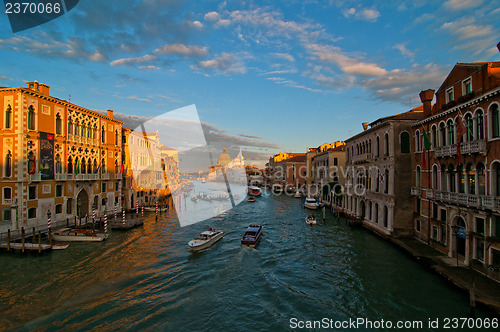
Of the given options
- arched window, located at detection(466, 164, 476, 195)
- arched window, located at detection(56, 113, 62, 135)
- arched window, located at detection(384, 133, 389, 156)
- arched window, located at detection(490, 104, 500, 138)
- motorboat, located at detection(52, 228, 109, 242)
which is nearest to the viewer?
arched window, located at detection(490, 104, 500, 138)

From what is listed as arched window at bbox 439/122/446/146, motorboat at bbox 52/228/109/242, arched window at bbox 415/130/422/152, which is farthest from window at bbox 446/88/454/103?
motorboat at bbox 52/228/109/242

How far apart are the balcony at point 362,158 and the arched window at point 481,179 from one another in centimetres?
1333

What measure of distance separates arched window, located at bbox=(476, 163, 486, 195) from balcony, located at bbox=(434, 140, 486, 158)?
3.15 feet

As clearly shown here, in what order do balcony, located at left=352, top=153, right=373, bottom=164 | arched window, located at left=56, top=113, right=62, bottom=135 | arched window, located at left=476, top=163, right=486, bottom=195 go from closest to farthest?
arched window, located at left=476, top=163, right=486, bottom=195
arched window, located at left=56, top=113, right=62, bottom=135
balcony, located at left=352, top=153, right=373, bottom=164

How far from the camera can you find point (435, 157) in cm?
1895

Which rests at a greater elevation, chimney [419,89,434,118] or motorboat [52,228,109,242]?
chimney [419,89,434,118]

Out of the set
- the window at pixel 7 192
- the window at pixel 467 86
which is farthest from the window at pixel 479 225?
the window at pixel 7 192

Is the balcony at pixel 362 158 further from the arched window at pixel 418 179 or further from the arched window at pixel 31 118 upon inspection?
the arched window at pixel 31 118

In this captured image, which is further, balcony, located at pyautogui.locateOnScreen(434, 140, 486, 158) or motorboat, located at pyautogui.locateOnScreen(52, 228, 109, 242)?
motorboat, located at pyautogui.locateOnScreen(52, 228, 109, 242)

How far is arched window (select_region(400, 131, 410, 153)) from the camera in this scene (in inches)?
908

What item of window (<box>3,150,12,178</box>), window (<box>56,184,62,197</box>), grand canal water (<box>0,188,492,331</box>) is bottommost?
grand canal water (<box>0,188,492,331</box>)

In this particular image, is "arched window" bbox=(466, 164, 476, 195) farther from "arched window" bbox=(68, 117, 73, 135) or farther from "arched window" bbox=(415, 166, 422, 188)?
"arched window" bbox=(68, 117, 73, 135)

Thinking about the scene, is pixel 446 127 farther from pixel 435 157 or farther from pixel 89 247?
pixel 89 247

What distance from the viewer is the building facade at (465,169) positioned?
1359 cm
